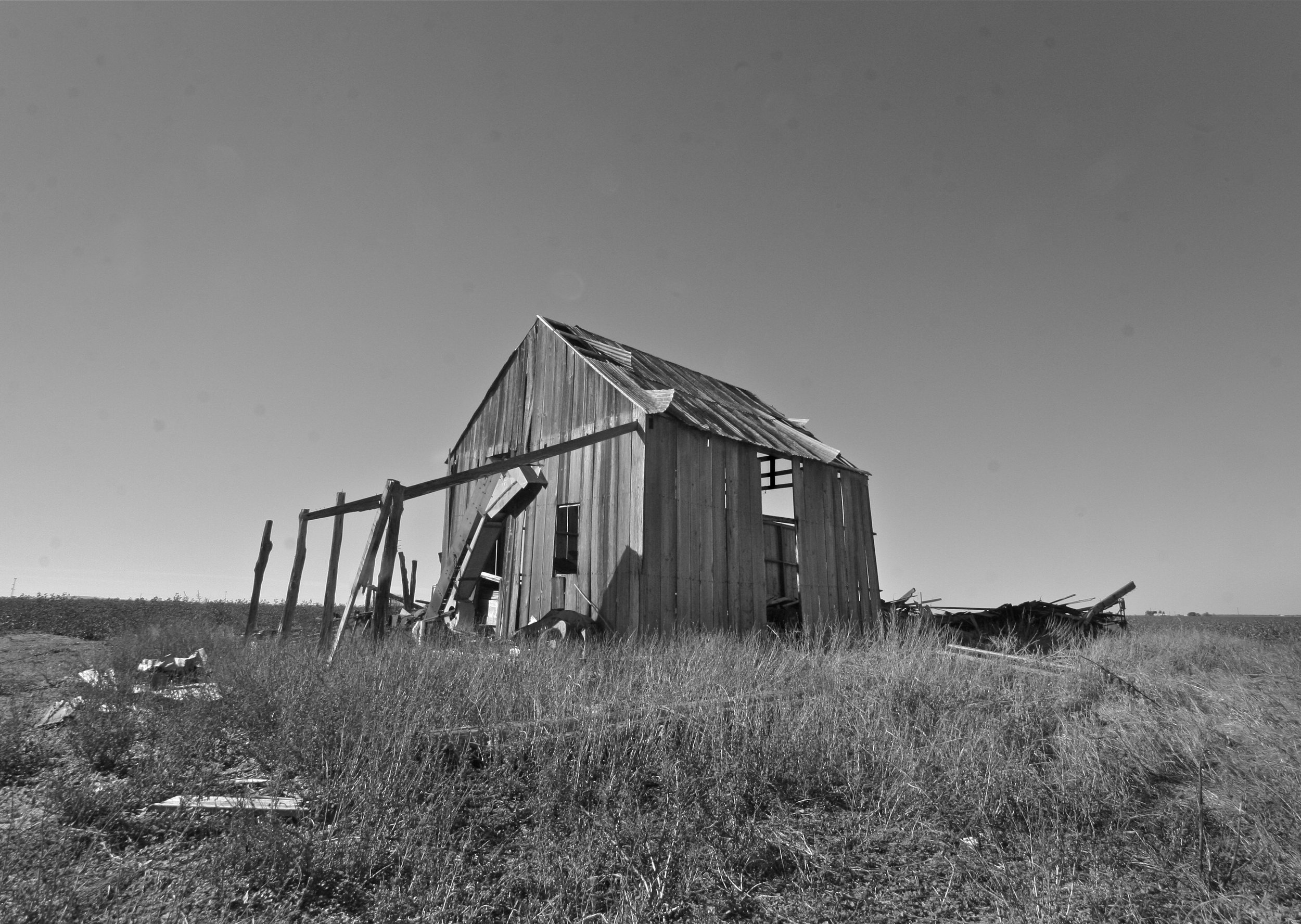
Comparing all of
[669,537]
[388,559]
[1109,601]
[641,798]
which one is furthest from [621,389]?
[1109,601]

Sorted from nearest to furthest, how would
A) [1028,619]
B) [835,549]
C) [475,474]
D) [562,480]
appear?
[475,474]
[562,480]
[835,549]
[1028,619]

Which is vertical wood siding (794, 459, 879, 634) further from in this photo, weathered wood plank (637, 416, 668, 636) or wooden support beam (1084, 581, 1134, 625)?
wooden support beam (1084, 581, 1134, 625)

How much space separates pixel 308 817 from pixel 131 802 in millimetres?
1197

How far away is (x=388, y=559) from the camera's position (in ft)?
32.5

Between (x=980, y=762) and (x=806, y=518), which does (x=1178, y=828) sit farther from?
(x=806, y=518)

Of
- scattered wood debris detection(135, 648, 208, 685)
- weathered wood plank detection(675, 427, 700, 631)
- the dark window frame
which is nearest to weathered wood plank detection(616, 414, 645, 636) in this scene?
weathered wood plank detection(675, 427, 700, 631)

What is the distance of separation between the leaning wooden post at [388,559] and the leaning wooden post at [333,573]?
3.70 ft

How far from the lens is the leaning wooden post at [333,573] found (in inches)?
431

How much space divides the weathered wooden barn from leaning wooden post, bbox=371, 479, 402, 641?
2298 millimetres

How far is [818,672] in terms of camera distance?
881 centimetres

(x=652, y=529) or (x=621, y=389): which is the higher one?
(x=621, y=389)

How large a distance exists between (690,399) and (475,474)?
19.2 ft

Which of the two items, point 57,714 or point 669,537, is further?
point 669,537

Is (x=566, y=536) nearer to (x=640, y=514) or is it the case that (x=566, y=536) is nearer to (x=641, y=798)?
(x=640, y=514)
